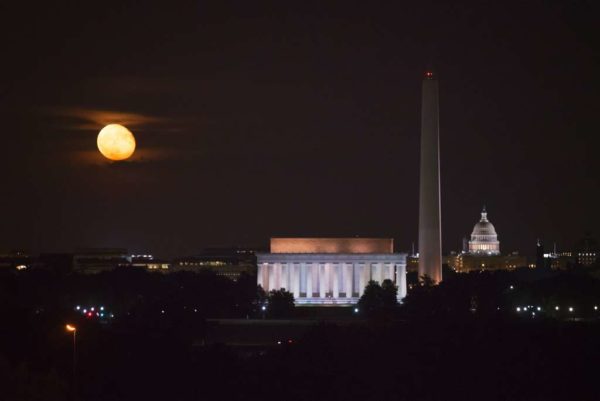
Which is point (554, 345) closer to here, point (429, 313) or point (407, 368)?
point (407, 368)

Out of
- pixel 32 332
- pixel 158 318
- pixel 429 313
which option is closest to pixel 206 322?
pixel 158 318

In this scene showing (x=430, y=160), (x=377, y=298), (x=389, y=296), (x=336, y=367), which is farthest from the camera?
(x=389, y=296)

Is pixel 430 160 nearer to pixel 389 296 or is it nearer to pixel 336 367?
pixel 389 296

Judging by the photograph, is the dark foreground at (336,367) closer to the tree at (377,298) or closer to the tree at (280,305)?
the tree at (280,305)

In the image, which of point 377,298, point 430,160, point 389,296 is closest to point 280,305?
point 377,298

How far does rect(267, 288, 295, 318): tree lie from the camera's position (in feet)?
589

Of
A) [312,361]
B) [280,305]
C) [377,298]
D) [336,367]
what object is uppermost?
[377,298]

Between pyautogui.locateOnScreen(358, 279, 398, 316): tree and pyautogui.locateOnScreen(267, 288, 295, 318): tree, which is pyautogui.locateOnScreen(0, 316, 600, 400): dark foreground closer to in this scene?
pyautogui.locateOnScreen(267, 288, 295, 318): tree

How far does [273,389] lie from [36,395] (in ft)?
46.9

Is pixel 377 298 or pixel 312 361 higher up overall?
pixel 377 298

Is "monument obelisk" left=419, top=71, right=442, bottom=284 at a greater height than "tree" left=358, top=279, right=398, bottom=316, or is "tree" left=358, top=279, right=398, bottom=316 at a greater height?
"monument obelisk" left=419, top=71, right=442, bottom=284

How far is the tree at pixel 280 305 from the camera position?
180m

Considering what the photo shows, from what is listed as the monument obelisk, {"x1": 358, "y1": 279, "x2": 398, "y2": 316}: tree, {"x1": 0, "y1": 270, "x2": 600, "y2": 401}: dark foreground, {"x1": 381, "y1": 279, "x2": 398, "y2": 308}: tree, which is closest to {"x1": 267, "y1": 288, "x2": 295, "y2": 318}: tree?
{"x1": 358, "y1": 279, "x2": 398, "y2": 316}: tree

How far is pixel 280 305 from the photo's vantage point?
18350 centimetres
